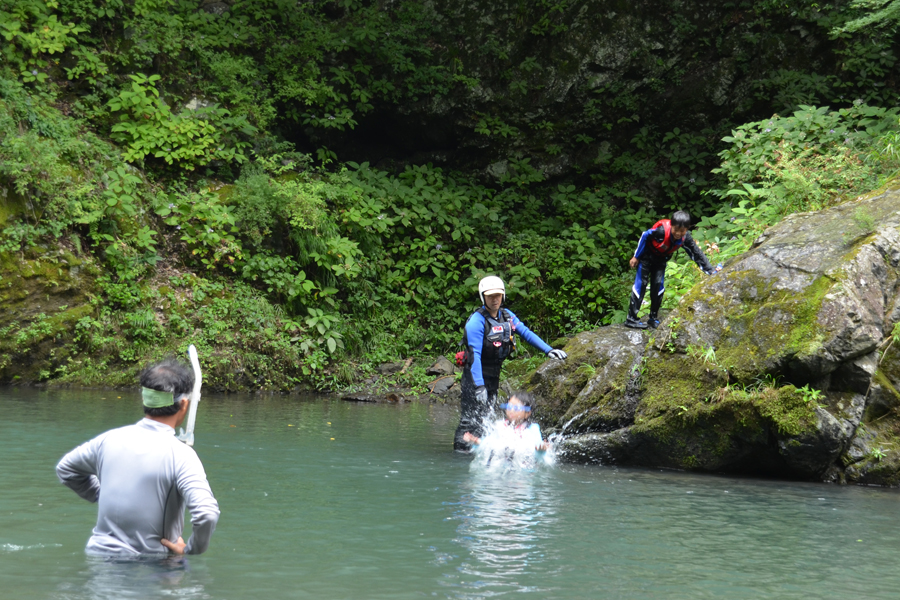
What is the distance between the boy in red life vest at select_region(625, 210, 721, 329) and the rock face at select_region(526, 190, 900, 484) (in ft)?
2.65

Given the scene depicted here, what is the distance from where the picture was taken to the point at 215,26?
1767 centimetres

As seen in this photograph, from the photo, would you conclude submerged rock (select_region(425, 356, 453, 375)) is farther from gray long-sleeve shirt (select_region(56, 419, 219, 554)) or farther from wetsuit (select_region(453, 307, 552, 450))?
gray long-sleeve shirt (select_region(56, 419, 219, 554))

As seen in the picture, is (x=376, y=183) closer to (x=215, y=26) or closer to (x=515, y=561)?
(x=215, y=26)

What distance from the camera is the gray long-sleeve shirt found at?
3.55 meters

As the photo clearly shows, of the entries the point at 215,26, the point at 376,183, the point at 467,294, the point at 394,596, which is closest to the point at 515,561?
the point at 394,596

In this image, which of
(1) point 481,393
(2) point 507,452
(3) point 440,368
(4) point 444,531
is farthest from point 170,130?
(4) point 444,531

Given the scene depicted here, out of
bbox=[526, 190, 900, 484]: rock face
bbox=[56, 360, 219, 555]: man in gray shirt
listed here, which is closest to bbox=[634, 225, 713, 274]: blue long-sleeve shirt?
bbox=[526, 190, 900, 484]: rock face

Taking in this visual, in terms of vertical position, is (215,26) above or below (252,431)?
above

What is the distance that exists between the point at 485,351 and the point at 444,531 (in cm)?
347

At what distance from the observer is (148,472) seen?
11.7ft

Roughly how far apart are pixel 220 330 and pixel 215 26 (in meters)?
7.80

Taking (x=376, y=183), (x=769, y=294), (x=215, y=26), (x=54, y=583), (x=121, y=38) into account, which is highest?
(x=215, y=26)

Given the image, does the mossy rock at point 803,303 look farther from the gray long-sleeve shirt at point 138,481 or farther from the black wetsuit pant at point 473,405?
the gray long-sleeve shirt at point 138,481

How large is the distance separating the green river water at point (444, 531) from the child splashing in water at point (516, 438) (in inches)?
8.9
